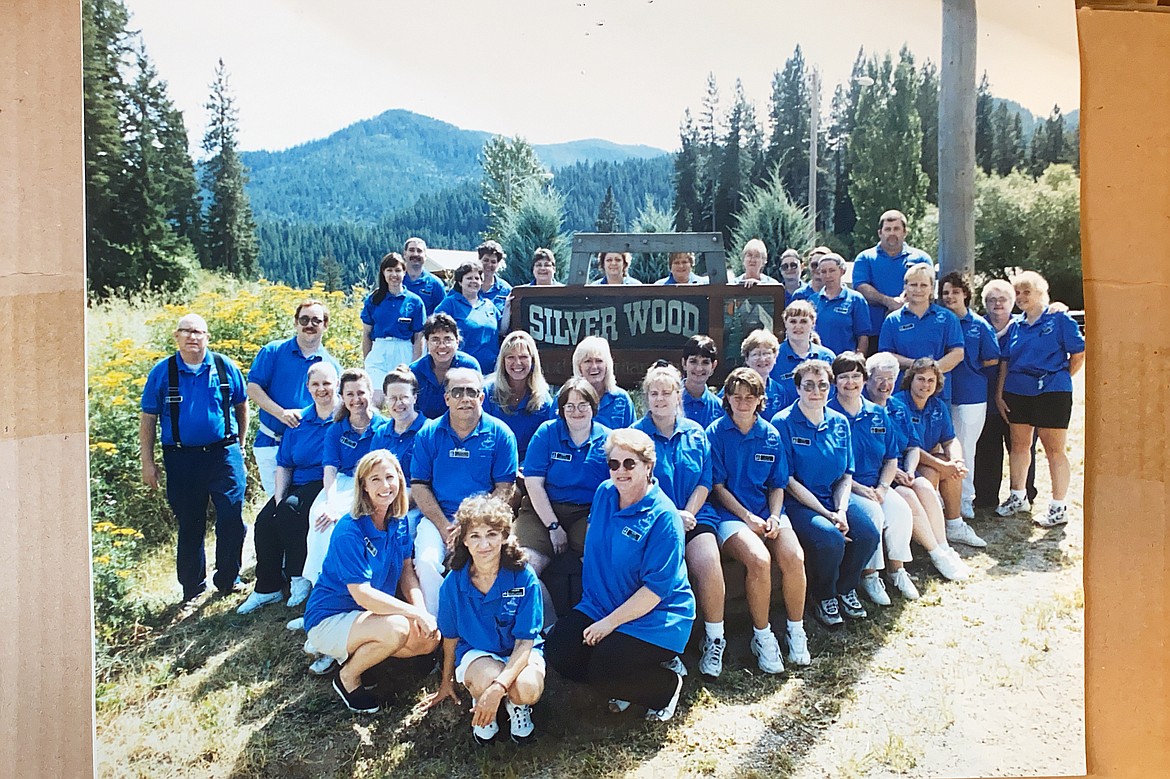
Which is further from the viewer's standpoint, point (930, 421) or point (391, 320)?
point (930, 421)

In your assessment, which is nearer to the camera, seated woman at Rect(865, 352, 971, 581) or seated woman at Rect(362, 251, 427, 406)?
seated woman at Rect(362, 251, 427, 406)

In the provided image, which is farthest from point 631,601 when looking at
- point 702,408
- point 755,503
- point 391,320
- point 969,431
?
point 969,431

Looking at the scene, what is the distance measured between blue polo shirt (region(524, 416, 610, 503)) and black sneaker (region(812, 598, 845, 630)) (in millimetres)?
898

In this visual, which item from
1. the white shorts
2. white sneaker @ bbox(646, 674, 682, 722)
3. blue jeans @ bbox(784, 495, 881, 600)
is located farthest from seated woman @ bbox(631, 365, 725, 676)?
the white shorts

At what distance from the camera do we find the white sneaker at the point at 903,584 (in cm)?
309

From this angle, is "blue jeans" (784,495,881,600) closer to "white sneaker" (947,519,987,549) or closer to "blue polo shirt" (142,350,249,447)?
"white sneaker" (947,519,987,549)

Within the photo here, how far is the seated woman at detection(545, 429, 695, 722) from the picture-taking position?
2740mm

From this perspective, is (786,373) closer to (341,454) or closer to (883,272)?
(883,272)

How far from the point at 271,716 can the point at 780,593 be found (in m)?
1.70

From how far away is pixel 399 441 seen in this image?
286cm

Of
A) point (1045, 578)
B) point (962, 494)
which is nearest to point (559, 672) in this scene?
point (962, 494)

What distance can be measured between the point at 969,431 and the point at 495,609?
1.88 meters

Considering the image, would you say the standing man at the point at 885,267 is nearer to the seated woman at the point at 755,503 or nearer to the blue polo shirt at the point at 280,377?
the seated woman at the point at 755,503

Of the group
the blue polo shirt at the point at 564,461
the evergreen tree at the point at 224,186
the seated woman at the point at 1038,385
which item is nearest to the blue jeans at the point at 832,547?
the seated woman at the point at 1038,385
